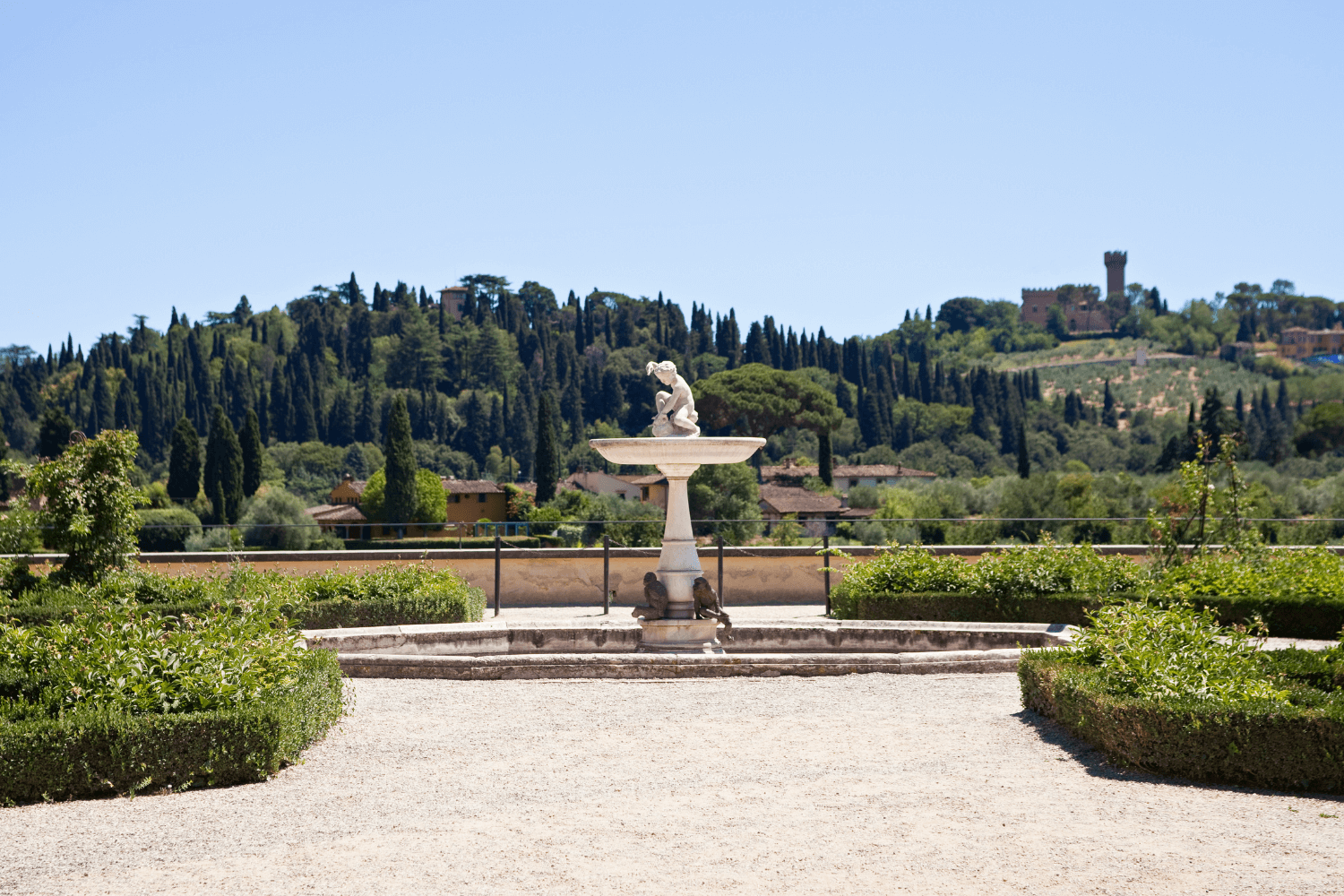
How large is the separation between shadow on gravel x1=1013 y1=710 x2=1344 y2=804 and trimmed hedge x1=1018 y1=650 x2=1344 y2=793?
0.13ft

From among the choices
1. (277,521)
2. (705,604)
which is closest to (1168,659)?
(705,604)

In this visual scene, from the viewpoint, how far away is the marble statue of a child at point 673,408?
10.8 meters

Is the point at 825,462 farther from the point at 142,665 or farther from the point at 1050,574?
the point at 142,665

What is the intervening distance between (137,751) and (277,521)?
57040 mm

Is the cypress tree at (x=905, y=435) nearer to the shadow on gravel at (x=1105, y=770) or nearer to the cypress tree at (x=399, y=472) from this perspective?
the cypress tree at (x=399, y=472)

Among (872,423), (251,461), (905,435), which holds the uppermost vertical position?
(872,423)

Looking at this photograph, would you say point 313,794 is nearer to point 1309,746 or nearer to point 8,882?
point 8,882

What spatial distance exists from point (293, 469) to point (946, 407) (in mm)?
59436

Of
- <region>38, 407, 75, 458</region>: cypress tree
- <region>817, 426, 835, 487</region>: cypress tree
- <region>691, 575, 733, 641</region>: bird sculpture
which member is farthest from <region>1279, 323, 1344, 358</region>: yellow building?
<region>691, 575, 733, 641</region>: bird sculpture

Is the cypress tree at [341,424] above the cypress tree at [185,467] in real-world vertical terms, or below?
above

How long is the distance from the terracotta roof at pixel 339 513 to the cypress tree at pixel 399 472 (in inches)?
189

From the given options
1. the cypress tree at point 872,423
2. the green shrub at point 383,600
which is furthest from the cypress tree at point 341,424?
the green shrub at point 383,600

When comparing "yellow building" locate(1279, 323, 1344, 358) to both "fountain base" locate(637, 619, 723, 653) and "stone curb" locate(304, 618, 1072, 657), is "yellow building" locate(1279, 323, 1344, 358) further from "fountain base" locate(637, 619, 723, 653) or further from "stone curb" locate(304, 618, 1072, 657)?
"fountain base" locate(637, 619, 723, 653)

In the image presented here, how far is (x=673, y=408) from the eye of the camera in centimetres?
1102
